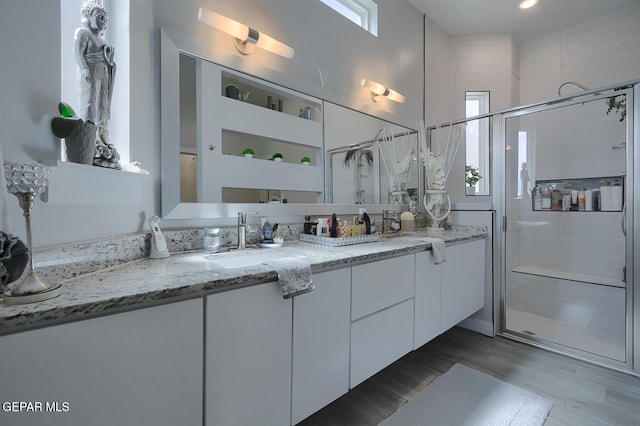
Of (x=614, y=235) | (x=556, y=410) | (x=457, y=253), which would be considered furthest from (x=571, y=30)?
(x=556, y=410)

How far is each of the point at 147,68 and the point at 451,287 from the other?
7.00ft

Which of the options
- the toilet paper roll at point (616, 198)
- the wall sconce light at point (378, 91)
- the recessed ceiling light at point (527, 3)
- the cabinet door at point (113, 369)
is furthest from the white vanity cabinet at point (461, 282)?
the recessed ceiling light at point (527, 3)

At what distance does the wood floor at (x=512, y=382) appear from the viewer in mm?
1383

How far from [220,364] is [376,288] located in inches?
29.8

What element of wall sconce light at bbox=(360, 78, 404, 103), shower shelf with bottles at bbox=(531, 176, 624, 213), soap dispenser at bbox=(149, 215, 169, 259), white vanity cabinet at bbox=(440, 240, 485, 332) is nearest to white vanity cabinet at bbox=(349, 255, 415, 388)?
white vanity cabinet at bbox=(440, 240, 485, 332)

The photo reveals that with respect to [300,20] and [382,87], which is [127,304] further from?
[382,87]

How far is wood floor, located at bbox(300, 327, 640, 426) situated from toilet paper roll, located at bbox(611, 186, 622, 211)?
1.20 meters

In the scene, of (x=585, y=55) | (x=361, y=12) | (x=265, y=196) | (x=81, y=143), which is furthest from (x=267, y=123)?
(x=585, y=55)

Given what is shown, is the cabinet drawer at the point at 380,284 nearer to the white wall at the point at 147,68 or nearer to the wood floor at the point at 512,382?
the wood floor at the point at 512,382

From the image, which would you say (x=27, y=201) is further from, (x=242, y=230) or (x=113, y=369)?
(x=242, y=230)

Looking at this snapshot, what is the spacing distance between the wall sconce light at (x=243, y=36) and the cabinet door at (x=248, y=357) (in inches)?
50.9

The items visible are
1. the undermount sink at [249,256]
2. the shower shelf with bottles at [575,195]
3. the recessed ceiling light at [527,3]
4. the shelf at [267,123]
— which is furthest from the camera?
the recessed ceiling light at [527,3]

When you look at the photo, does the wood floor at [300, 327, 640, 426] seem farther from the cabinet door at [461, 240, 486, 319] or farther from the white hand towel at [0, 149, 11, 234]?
the white hand towel at [0, 149, 11, 234]

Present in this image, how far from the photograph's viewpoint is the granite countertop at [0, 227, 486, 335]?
1.83 feet
